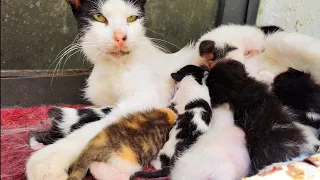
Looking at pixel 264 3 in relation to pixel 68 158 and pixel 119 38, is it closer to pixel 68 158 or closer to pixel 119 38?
pixel 119 38

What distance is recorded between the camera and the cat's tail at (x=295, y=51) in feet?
4.34

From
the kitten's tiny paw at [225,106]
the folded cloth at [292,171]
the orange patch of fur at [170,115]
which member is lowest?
the orange patch of fur at [170,115]

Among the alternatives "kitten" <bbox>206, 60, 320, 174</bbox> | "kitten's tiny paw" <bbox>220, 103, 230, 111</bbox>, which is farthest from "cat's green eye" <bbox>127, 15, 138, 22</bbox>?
"kitten's tiny paw" <bbox>220, 103, 230, 111</bbox>

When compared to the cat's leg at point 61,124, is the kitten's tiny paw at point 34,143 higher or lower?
lower

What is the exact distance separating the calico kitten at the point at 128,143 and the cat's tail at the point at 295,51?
576 mm

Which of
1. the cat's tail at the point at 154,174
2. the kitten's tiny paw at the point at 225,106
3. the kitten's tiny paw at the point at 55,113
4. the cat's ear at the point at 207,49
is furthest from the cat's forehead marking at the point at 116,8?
the cat's tail at the point at 154,174

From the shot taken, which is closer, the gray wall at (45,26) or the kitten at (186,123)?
A: the kitten at (186,123)

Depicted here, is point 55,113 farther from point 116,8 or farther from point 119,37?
point 116,8

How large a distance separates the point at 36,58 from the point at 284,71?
53.0 inches

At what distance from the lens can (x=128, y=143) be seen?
1055 mm

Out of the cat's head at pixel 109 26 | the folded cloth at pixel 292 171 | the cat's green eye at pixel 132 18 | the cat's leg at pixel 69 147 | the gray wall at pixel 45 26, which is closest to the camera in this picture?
the folded cloth at pixel 292 171

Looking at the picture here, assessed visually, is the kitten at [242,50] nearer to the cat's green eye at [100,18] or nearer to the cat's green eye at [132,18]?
the cat's green eye at [132,18]

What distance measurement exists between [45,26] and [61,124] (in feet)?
2.69

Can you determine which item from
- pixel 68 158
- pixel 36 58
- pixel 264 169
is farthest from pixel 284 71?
pixel 36 58
